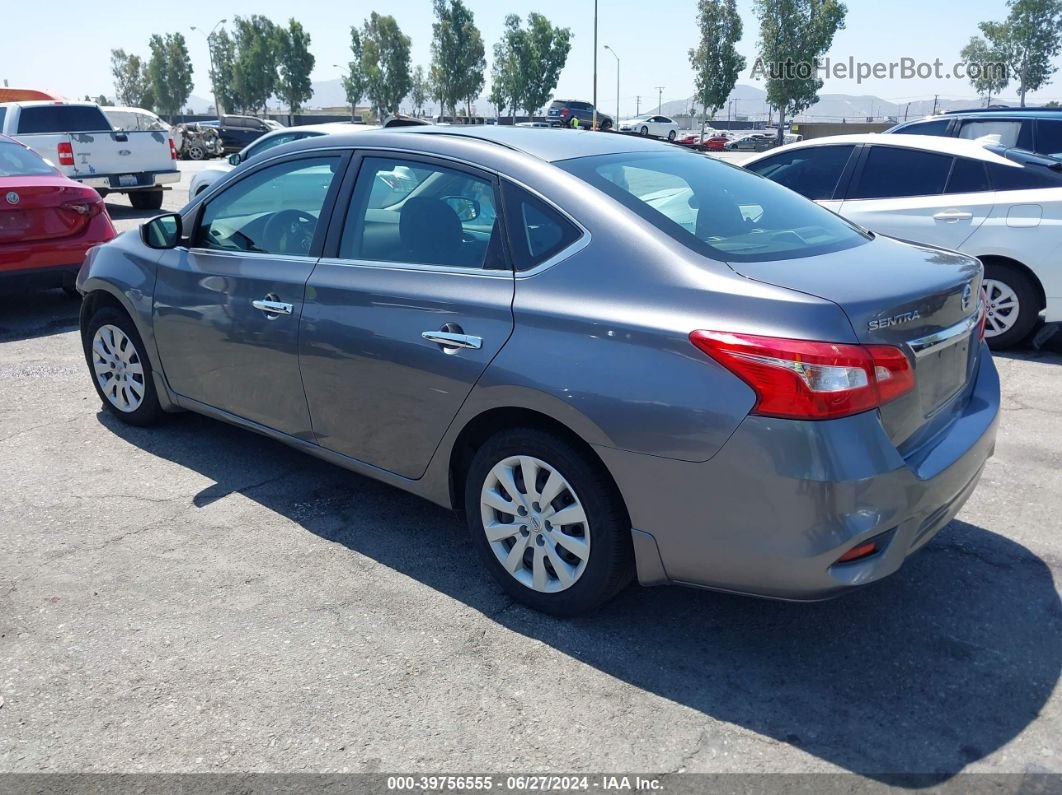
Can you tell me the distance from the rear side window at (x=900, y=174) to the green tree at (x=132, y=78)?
10487 cm

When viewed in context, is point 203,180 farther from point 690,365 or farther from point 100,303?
point 690,365

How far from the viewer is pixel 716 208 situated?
3.40 metres

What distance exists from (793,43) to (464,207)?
57.3 metres

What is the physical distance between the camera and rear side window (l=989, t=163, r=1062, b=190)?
21.2 ft

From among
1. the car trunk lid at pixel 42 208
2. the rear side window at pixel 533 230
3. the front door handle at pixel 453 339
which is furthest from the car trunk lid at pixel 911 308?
the car trunk lid at pixel 42 208

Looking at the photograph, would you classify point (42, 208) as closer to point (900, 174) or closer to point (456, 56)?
point (900, 174)

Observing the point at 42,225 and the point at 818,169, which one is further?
the point at 42,225

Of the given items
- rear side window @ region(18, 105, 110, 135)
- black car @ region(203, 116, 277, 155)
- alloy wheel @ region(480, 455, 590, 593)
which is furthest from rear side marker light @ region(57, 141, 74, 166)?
black car @ region(203, 116, 277, 155)

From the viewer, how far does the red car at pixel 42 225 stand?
24.0ft

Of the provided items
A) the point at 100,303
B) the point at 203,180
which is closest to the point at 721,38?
the point at 203,180

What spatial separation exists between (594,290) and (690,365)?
46 cm

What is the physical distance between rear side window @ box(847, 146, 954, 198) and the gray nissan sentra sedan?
3.62 m

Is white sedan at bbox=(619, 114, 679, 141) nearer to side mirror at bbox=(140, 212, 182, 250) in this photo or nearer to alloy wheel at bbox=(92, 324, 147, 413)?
alloy wheel at bbox=(92, 324, 147, 413)

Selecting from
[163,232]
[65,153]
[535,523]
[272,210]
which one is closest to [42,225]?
[163,232]
